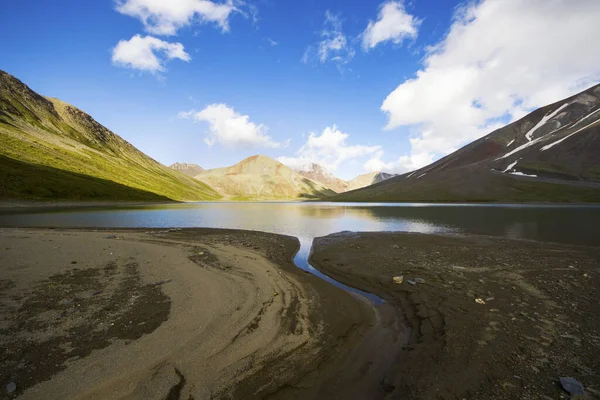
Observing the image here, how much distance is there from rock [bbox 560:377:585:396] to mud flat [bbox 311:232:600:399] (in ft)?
0.53

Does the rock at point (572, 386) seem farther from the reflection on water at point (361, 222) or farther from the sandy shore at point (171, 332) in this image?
the reflection on water at point (361, 222)

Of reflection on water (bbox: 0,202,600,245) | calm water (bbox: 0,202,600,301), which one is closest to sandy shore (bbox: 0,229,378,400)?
calm water (bbox: 0,202,600,301)

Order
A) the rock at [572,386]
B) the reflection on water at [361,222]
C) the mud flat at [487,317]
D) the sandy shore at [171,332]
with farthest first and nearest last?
the reflection on water at [361,222] → the mud flat at [487,317] → the sandy shore at [171,332] → the rock at [572,386]

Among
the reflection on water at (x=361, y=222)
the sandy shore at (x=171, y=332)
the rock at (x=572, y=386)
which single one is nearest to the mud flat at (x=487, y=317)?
the rock at (x=572, y=386)

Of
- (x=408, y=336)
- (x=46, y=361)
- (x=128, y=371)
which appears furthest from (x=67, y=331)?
(x=408, y=336)

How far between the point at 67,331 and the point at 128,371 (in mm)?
4131

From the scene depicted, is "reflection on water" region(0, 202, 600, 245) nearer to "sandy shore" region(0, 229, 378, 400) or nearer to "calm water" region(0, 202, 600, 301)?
"calm water" region(0, 202, 600, 301)

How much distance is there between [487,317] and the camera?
13.2 m

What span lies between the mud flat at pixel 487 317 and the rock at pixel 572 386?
0.16m

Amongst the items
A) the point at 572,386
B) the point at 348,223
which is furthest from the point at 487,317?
the point at 348,223

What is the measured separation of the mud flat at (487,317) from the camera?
350 inches

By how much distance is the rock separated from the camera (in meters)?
7.88

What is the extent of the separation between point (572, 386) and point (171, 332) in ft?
45.6

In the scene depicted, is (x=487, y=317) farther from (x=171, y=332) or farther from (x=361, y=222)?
(x=361, y=222)
